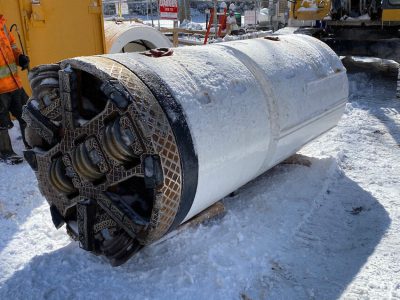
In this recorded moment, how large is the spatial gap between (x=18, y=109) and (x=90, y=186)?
291 centimetres

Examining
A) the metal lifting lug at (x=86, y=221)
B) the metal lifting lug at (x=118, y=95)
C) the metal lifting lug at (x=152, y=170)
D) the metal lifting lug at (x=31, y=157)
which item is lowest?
the metal lifting lug at (x=86, y=221)

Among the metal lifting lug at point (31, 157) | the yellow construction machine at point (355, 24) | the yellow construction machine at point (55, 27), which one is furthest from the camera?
the yellow construction machine at point (355, 24)

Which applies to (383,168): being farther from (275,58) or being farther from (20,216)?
(20,216)

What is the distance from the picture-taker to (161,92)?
103 inches

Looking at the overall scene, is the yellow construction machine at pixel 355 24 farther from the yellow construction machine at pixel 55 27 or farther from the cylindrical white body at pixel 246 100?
the yellow construction machine at pixel 55 27

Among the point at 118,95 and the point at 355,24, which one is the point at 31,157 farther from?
the point at 355,24

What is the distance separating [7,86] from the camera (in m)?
5.00

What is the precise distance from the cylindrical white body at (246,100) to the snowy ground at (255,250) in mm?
339

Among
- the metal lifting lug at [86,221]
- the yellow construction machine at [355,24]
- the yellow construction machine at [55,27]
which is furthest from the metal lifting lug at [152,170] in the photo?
the yellow construction machine at [355,24]

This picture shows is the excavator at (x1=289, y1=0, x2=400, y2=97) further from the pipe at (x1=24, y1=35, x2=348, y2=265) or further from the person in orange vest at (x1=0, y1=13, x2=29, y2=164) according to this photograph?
the person in orange vest at (x1=0, y1=13, x2=29, y2=164)

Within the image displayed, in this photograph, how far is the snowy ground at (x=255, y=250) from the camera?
2727 millimetres

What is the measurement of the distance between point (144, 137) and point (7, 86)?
328 cm

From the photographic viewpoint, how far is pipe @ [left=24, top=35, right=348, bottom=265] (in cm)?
251

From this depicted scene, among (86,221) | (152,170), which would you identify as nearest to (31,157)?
(86,221)
